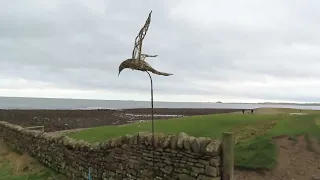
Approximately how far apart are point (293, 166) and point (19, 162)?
12.4m

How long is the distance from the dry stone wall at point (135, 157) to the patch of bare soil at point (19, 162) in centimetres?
49

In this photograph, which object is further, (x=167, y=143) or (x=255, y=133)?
(x=255, y=133)

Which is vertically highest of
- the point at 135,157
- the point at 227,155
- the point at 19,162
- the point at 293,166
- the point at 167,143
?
the point at 167,143

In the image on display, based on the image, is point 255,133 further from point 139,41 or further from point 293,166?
point 139,41

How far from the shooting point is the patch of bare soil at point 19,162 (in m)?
14.4

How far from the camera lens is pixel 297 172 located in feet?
40.3

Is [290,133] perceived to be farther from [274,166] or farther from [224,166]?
[224,166]

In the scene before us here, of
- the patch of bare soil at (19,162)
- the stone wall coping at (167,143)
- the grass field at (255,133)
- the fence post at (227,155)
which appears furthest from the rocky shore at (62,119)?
the fence post at (227,155)

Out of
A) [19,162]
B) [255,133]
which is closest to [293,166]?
[255,133]

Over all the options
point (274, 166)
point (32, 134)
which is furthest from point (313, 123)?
point (32, 134)

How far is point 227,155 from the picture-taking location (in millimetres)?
7336

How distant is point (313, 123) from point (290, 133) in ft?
6.72

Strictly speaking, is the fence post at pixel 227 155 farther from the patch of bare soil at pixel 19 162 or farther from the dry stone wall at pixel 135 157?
the patch of bare soil at pixel 19 162

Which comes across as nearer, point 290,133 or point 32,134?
point 290,133
